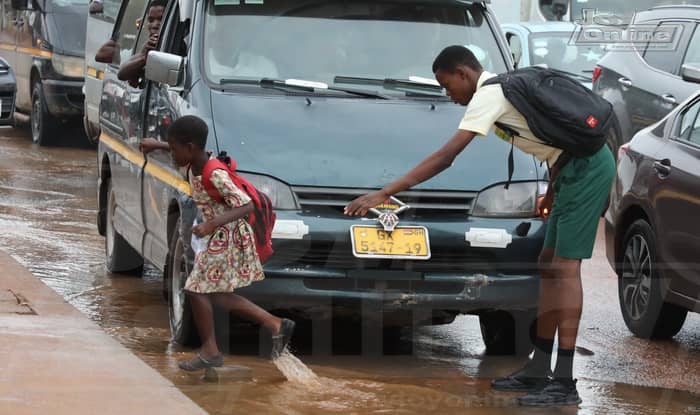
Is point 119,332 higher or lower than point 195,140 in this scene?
lower

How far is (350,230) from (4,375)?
176 cm

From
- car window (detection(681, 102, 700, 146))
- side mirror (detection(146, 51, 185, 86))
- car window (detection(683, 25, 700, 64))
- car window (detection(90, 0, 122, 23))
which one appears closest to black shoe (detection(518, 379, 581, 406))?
car window (detection(681, 102, 700, 146))

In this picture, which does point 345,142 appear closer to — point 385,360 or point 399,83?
point 399,83

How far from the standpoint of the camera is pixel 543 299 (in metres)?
7.47

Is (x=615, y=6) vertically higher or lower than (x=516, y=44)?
higher

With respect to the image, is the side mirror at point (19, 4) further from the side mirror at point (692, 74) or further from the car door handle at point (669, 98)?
the side mirror at point (692, 74)

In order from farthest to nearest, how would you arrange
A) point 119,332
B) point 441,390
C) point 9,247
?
point 9,247
point 119,332
point 441,390

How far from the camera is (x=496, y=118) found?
696cm

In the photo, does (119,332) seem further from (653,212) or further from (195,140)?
(653,212)

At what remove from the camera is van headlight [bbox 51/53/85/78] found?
18719 mm

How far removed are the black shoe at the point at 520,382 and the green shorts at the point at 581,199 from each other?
0.61 meters

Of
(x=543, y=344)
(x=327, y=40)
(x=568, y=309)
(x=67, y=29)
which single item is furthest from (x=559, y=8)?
(x=568, y=309)

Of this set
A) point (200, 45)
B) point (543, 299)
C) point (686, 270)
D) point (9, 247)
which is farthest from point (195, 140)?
point (9, 247)

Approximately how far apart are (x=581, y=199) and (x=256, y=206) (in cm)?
152
